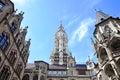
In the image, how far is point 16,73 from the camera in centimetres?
3025

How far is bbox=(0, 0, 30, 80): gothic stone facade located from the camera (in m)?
25.3

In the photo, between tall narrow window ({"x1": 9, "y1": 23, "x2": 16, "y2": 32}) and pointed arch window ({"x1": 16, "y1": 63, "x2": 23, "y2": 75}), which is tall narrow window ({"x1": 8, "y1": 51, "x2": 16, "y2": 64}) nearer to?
pointed arch window ({"x1": 16, "y1": 63, "x2": 23, "y2": 75})

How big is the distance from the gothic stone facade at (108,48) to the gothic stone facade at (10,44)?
16.7 meters

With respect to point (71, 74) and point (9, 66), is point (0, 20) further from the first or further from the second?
point (71, 74)

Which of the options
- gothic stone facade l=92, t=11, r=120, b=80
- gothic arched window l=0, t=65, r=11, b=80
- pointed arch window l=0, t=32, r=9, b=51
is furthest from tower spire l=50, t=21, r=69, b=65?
pointed arch window l=0, t=32, r=9, b=51

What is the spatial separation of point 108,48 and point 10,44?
18.3 m

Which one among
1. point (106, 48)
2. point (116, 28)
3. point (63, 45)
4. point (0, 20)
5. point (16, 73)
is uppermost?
point (63, 45)

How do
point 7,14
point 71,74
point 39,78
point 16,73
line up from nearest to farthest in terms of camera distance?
point 7,14 < point 16,73 < point 39,78 < point 71,74

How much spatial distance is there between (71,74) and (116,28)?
2285 centimetres

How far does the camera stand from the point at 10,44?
27641 millimetres

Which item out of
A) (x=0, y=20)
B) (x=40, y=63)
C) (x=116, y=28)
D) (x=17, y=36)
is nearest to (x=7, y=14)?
(x=0, y=20)

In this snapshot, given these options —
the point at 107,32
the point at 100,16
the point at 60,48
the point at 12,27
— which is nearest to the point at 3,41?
the point at 12,27

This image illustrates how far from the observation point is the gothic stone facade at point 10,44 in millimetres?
25266

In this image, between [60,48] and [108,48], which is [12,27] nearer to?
[108,48]
